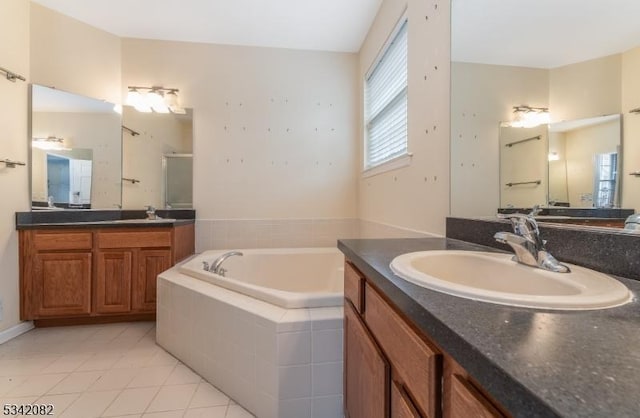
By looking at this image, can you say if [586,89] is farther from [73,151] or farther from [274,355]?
[73,151]

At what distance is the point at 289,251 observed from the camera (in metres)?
2.65

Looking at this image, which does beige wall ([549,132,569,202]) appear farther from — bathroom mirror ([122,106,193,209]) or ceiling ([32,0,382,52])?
bathroom mirror ([122,106,193,209])

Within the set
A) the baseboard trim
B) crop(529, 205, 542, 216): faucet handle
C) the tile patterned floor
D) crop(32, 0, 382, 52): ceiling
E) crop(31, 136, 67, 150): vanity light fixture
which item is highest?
crop(32, 0, 382, 52): ceiling

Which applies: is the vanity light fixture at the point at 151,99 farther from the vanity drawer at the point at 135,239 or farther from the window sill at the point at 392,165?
the window sill at the point at 392,165

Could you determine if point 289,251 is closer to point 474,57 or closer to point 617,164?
point 474,57

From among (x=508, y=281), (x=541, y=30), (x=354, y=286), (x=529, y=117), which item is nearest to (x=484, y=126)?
(x=529, y=117)

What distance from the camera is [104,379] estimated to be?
159 cm

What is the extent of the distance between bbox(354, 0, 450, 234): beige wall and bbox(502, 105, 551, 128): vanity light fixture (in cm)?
34

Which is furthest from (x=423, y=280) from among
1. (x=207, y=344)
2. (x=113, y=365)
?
(x=113, y=365)

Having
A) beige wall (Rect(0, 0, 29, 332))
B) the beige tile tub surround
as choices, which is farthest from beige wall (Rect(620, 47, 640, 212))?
beige wall (Rect(0, 0, 29, 332))

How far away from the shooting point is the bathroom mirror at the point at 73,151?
228 centimetres

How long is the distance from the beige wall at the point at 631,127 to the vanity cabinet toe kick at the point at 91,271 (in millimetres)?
2521

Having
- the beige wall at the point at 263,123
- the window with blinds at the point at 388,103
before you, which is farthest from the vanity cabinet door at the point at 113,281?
the window with blinds at the point at 388,103

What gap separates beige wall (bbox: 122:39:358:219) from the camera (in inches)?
110
